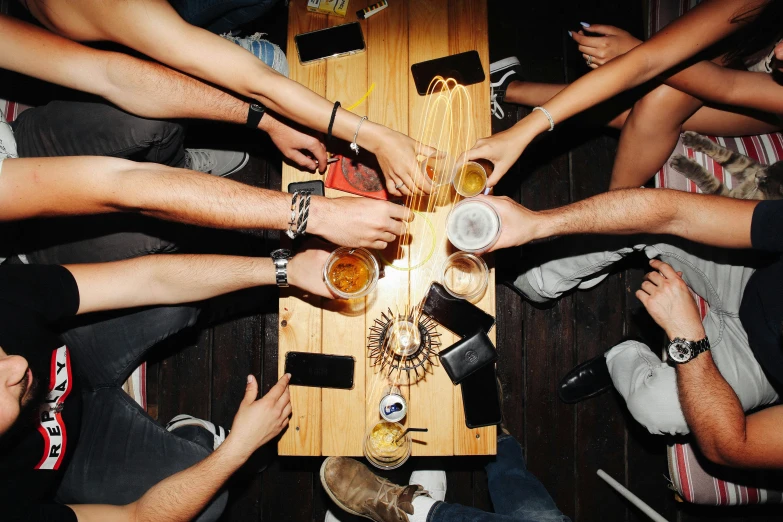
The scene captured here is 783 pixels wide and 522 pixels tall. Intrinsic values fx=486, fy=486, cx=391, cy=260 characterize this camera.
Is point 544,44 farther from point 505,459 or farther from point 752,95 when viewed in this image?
point 505,459

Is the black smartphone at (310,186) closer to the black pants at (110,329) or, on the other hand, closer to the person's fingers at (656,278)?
the black pants at (110,329)

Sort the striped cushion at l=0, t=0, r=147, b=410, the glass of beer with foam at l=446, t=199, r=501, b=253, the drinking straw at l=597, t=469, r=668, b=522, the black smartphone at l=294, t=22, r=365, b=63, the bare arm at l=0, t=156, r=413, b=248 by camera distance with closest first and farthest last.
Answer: the bare arm at l=0, t=156, r=413, b=248 → the glass of beer with foam at l=446, t=199, r=501, b=253 → the black smartphone at l=294, t=22, r=365, b=63 → the striped cushion at l=0, t=0, r=147, b=410 → the drinking straw at l=597, t=469, r=668, b=522

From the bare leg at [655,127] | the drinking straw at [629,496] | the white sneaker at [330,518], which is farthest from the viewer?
the white sneaker at [330,518]

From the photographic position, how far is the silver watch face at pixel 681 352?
2.01m

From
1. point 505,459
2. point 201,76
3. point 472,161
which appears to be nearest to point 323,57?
point 201,76

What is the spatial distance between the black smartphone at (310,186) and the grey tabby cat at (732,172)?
66.9 inches

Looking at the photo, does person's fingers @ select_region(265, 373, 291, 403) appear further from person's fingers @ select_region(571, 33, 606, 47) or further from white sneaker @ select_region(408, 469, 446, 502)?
person's fingers @ select_region(571, 33, 606, 47)

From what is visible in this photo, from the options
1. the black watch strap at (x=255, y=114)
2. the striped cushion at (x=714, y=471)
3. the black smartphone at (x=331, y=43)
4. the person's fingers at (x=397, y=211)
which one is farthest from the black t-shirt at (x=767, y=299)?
the black watch strap at (x=255, y=114)

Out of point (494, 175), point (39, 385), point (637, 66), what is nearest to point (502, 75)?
point (637, 66)

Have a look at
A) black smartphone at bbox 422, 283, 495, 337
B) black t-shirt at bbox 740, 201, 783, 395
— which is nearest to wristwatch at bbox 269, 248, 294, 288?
black smartphone at bbox 422, 283, 495, 337

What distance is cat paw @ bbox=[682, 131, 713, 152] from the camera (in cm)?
233

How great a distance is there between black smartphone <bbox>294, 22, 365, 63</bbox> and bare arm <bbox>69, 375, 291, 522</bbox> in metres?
1.35

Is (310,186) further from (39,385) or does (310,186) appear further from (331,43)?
(39,385)

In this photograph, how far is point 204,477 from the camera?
203cm
